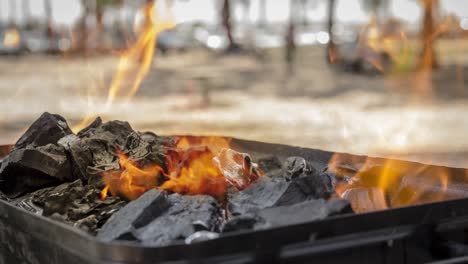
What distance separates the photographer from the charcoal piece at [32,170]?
3.76 m

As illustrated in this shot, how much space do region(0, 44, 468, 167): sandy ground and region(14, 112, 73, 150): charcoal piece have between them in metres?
5.33

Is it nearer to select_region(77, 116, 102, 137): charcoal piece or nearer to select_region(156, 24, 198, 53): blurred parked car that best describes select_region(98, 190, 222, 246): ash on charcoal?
select_region(77, 116, 102, 137): charcoal piece

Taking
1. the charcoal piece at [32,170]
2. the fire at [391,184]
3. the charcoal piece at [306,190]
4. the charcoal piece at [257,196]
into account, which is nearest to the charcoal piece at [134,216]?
the charcoal piece at [257,196]

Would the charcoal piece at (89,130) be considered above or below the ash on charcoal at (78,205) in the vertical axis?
above

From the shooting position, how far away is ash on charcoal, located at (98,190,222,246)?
2.86m

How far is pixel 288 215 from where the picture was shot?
2920mm

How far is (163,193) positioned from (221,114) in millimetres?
10227

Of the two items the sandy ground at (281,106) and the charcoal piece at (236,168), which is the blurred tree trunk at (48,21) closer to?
the sandy ground at (281,106)

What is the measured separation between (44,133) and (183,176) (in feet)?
4.02

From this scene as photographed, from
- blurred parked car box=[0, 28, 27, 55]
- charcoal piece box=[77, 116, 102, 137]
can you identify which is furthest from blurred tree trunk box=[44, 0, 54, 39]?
charcoal piece box=[77, 116, 102, 137]

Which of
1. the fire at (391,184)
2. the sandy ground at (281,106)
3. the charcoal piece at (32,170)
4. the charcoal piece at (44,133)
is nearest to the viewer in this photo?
the fire at (391,184)

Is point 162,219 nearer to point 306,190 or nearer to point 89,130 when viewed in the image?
point 306,190

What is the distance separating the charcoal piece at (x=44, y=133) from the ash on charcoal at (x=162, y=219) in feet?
4.57

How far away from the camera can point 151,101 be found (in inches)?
627
